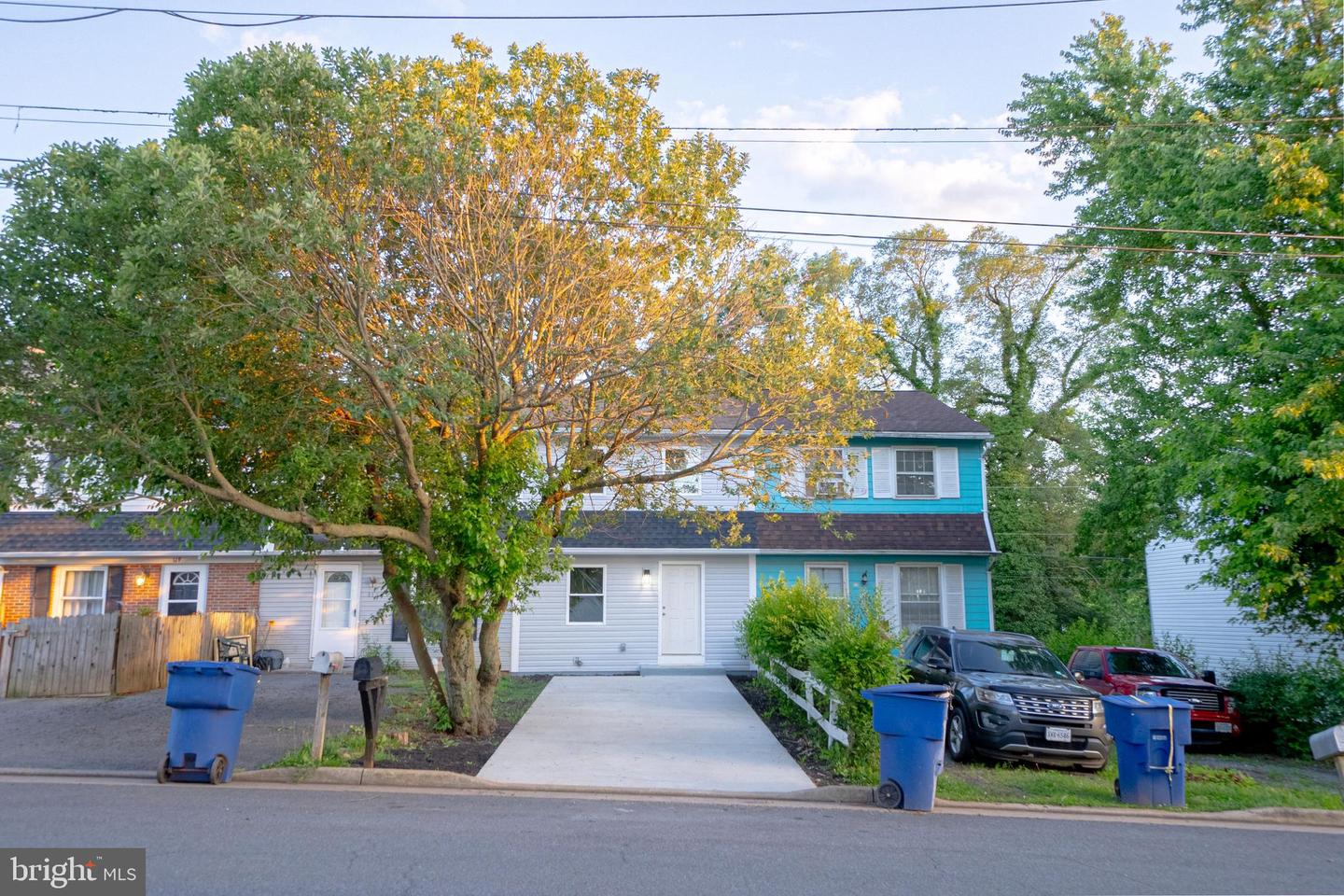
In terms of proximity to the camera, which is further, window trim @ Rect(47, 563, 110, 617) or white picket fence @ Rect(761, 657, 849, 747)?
window trim @ Rect(47, 563, 110, 617)

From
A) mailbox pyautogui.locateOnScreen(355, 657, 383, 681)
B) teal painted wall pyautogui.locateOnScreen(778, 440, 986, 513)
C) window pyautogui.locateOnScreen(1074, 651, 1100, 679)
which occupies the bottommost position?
window pyautogui.locateOnScreen(1074, 651, 1100, 679)

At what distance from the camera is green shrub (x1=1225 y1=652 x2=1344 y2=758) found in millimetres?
14039

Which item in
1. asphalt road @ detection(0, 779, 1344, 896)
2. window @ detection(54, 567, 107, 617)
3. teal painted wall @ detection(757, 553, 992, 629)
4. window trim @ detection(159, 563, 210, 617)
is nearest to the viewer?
asphalt road @ detection(0, 779, 1344, 896)

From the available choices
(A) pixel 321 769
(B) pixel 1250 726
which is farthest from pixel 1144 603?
(A) pixel 321 769

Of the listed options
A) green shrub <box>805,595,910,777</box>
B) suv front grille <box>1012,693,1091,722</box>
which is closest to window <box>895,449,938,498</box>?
suv front grille <box>1012,693,1091,722</box>

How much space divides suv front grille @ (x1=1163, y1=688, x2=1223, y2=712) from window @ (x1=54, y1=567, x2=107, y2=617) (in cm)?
2128

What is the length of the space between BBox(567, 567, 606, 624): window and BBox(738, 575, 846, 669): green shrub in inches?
154

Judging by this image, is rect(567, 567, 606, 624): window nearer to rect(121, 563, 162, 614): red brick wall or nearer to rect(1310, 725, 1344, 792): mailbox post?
rect(121, 563, 162, 614): red brick wall

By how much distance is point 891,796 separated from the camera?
9.45 m

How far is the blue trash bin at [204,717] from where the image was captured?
31.2 feet

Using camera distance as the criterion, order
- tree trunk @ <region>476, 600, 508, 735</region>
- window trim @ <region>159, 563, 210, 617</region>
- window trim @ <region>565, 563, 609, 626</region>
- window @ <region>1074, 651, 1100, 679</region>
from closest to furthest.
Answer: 1. tree trunk @ <region>476, 600, 508, 735</region>
2. window @ <region>1074, 651, 1100, 679</region>
3. window trim @ <region>159, 563, 210, 617</region>
4. window trim @ <region>565, 563, 609, 626</region>

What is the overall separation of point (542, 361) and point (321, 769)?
5359 mm

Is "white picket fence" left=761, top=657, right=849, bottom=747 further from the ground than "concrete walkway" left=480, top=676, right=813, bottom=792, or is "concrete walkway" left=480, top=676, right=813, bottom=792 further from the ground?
"white picket fence" left=761, top=657, right=849, bottom=747

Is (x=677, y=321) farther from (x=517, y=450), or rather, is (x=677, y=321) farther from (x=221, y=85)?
(x=221, y=85)
